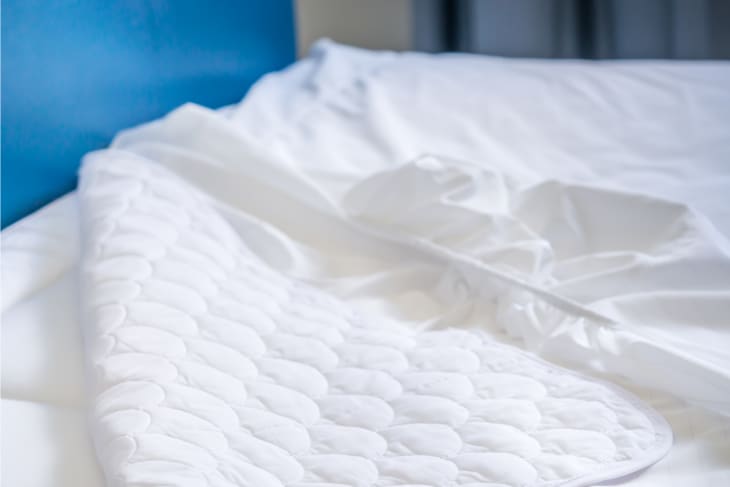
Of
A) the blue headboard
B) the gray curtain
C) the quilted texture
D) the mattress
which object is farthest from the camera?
the gray curtain

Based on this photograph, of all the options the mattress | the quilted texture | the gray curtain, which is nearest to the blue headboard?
the mattress

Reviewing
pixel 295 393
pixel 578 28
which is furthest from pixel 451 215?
pixel 578 28

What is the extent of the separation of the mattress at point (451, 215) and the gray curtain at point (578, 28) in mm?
449

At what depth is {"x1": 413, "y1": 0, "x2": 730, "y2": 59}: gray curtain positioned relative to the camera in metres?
2.07

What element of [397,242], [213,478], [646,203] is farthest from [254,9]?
[213,478]

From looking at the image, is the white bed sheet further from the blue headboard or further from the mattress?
the blue headboard

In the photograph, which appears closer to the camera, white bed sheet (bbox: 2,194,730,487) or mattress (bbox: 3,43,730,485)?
white bed sheet (bbox: 2,194,730,487)

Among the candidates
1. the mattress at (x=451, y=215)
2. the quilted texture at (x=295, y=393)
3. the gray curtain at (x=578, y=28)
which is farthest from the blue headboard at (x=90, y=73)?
the gray curtain at (x=578, y=28)

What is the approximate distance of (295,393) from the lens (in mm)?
865

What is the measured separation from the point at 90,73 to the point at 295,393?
702mm

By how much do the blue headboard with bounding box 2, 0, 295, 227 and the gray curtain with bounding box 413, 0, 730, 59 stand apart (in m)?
0.65

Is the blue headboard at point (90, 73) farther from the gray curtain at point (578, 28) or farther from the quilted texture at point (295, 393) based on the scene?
the gray curtain at point (578, 28)

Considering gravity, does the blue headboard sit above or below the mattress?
above

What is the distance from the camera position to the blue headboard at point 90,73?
1195 millimetres
